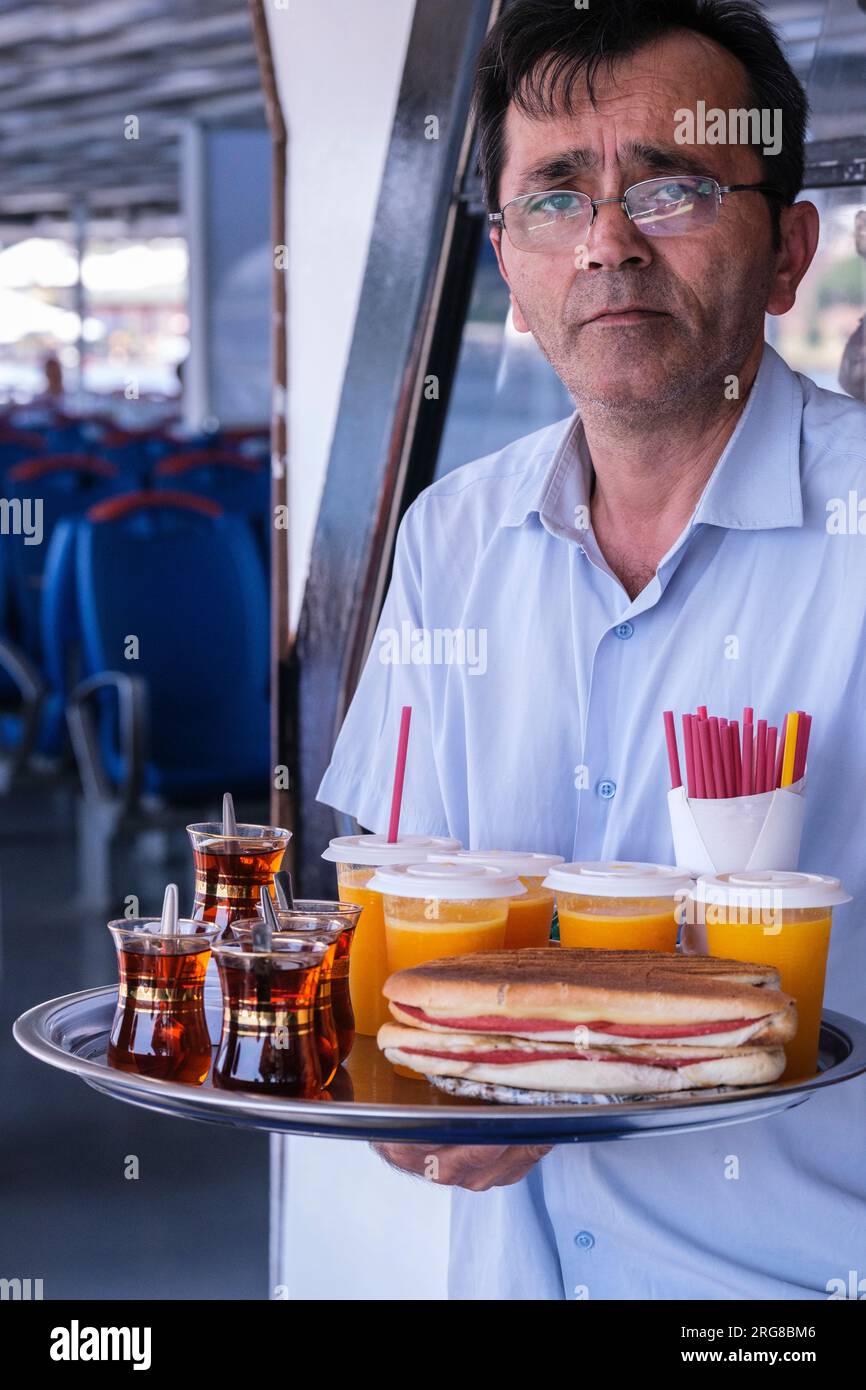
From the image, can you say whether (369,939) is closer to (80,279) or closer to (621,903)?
(621,903)

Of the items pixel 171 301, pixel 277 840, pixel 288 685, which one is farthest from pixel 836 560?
pixel 171 301

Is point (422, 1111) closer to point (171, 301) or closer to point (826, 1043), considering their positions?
point (826, 1043)

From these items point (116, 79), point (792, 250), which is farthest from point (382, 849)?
point (116, 79)

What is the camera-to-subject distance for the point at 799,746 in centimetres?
135

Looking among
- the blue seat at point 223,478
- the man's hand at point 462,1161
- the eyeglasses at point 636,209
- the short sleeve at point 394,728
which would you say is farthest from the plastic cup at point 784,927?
the blue seat at point 223,478

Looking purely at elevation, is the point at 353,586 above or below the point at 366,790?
above

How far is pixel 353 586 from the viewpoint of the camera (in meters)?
2.29

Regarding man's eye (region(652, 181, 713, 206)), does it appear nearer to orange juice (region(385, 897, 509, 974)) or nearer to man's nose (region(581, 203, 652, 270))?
man's nose (region(581, 203, 652, 270))

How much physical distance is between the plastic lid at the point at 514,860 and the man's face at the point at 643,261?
455 millimetres

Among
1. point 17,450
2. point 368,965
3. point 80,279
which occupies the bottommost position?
point 368,965

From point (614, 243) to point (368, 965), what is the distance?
0.69 meters

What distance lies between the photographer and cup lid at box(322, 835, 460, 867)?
4.41 ft

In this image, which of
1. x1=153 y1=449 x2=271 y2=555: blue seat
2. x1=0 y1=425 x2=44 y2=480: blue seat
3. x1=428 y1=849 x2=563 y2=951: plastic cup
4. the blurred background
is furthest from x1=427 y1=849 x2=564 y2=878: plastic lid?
x1=0 y1=425 x2=44 y2=480: blue seat

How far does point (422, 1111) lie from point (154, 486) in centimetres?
614
